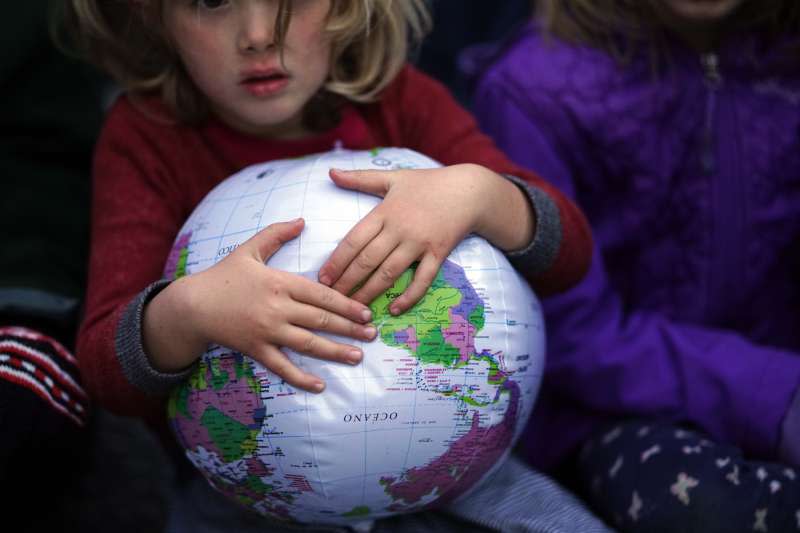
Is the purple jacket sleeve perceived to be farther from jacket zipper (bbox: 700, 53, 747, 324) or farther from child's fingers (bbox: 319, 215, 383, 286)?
child's fingers (bbox: 319, 215, 383, 286)

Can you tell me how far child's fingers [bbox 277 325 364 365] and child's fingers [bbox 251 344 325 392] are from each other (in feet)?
0.06

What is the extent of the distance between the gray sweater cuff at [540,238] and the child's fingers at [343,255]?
259 mm

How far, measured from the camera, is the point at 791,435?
1433 millimetres

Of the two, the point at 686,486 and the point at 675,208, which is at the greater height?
the point at 675,208

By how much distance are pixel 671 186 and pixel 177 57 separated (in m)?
0.89

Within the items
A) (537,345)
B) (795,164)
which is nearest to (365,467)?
(537,345)

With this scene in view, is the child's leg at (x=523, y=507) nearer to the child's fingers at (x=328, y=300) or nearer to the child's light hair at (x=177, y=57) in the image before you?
the child's fingers at (x=328, y=300)

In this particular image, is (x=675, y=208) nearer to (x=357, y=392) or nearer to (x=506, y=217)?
(x=506, y=217)

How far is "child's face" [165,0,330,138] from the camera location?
47.1 inches

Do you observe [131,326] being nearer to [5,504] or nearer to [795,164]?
[5,504]

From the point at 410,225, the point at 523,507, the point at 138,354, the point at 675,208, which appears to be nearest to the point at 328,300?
the point at 410,225

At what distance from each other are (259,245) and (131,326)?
0.71 feet

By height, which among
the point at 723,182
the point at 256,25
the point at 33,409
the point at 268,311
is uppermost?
the point at 256,25

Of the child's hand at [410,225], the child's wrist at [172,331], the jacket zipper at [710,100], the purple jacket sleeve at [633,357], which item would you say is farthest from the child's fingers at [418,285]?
the jacket zipper at [710,100]
